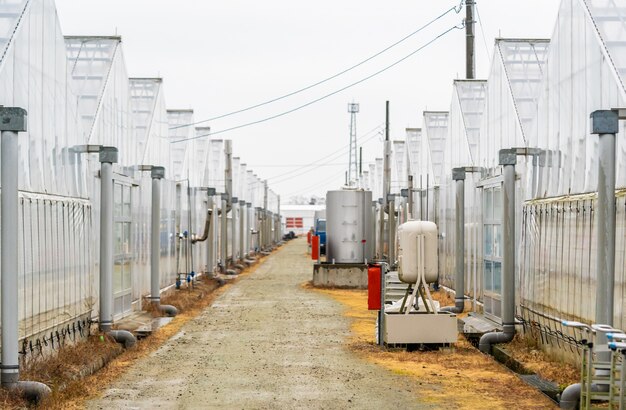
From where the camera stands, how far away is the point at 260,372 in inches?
523

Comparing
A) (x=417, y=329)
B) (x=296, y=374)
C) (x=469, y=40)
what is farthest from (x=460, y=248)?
(x=469, y=40)

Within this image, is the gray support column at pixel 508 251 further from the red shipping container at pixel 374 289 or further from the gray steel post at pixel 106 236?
the gray steel post at pixel 106 236

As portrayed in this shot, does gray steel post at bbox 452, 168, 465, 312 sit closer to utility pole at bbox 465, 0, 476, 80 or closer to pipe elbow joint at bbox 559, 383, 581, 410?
utility pole at bbox 465, 0, 476, 80

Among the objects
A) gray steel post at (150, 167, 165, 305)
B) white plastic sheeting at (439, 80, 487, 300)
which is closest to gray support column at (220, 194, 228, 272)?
white plastic sheeting at (439, 80, 487, 300)

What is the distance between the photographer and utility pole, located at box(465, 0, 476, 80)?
2920 centimetres

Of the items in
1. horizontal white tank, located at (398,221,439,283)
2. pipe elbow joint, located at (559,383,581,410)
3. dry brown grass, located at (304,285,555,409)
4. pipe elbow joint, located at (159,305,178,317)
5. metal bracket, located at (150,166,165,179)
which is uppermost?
metal bracket, located at (150,166,165,179)

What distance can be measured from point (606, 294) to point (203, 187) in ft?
88.1

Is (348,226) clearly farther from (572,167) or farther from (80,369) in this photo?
(80,369)

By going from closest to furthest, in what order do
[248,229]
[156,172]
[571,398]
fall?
[571,398] < [156,172] < [248,229]

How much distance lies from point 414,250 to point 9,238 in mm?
6942

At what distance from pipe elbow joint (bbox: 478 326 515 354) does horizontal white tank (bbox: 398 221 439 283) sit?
1379 millimetres

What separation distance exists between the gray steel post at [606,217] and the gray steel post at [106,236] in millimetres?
8814

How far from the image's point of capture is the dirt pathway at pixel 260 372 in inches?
439

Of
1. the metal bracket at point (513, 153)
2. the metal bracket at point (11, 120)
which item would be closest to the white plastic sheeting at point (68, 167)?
the metal bracket at point (11, 120)
